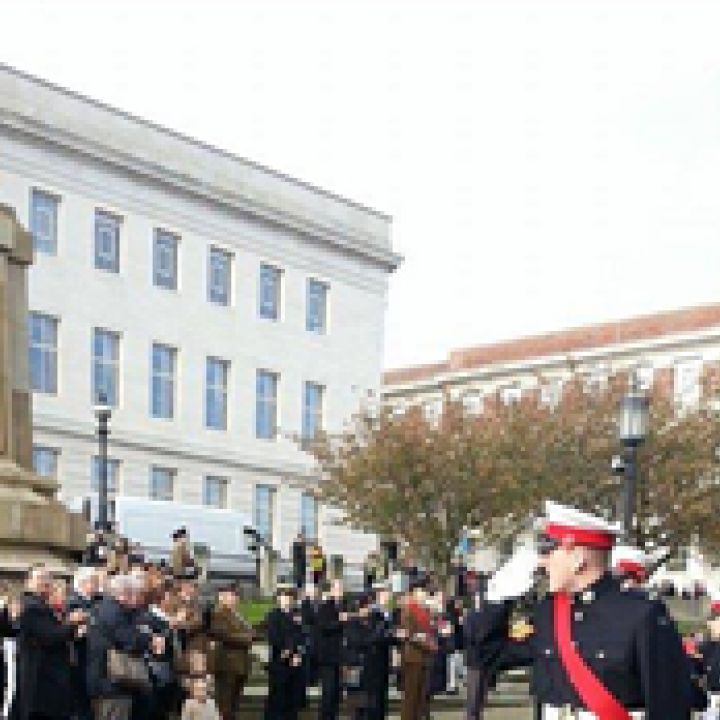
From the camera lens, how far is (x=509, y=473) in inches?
1750

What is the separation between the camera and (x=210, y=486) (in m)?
56.5

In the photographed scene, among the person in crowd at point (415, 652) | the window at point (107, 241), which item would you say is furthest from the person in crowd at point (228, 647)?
the window at point (107, 241)

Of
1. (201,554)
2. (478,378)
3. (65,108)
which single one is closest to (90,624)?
(201,554)

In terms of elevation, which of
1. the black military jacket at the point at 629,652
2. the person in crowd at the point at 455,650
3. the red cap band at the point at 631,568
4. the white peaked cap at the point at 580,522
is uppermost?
the white peaked cap at the point at 580,522

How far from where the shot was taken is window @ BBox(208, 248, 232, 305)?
5647 cm

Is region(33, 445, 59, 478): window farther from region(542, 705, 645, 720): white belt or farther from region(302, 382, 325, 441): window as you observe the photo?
region(542, 705, 645, 720): white belt

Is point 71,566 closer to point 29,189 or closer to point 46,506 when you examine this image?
point 46,506

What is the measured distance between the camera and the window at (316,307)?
2399 inches

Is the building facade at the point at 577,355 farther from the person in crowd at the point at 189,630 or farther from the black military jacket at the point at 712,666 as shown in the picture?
the black military jacket at the point at 712,666

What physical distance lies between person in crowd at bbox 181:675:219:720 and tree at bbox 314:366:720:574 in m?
28.5

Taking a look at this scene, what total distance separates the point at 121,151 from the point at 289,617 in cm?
3546

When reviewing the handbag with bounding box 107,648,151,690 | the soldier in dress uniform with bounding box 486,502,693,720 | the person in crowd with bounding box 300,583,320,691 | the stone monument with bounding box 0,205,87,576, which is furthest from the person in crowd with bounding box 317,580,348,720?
the soldier in dress uniform with bounding box 486,502,693,720

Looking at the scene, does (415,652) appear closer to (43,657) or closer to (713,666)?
(713,666)

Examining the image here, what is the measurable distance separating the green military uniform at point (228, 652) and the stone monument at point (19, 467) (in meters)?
1.65
